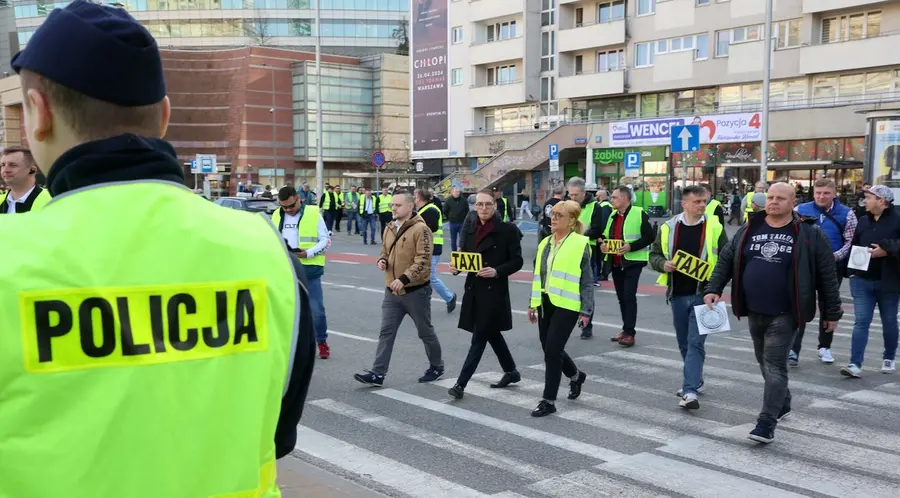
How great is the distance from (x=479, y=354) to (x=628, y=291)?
3.29 metres

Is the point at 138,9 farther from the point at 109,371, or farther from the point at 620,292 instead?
the point at 109,371

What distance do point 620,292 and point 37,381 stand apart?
32.2 ft

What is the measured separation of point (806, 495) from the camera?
5109 mm

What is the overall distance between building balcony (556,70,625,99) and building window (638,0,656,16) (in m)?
3.18

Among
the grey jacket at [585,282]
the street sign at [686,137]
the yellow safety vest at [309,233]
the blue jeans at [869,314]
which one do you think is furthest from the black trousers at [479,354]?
the street sign at [686,137]

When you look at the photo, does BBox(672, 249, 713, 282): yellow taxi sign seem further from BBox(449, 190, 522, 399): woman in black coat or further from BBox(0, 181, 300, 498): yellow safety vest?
BBox(0, 181, 300, 498): yellow safety vest

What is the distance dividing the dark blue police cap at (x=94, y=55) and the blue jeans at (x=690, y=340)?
247 inches

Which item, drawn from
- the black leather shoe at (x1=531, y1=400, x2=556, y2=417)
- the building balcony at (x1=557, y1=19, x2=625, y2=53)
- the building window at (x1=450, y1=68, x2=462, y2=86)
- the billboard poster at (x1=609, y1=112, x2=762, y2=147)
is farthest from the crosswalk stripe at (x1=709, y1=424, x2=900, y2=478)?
the building window at (x1=450, y1=68, x2=462, y2=86)

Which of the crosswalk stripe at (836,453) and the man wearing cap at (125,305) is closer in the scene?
the man wearing cap at (125,305)

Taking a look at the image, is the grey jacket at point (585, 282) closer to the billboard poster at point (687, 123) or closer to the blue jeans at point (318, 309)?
the blue jeans at point (318, 309)

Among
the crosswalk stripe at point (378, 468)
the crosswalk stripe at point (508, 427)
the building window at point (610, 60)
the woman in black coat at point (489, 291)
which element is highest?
the building window at point (610, 60)

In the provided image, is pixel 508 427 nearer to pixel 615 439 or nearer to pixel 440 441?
pixel 440 441

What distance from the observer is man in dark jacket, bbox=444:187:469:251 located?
20.7 m

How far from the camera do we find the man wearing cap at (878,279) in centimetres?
827
